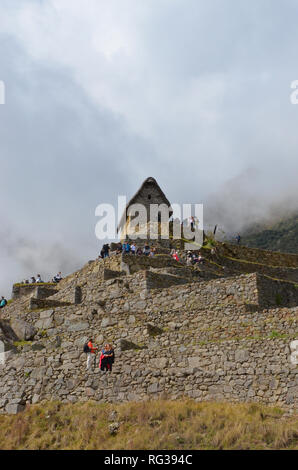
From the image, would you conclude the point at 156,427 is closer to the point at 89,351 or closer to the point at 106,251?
the point at 89,351

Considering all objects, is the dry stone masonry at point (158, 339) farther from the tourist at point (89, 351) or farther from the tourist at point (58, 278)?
the tourist at point (58, 278)

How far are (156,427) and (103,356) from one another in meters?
4.75

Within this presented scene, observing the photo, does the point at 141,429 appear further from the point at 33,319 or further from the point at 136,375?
the point at 33,319

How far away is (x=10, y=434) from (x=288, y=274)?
74.9ft

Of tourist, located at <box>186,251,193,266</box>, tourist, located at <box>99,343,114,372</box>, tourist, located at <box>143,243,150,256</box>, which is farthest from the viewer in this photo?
tourist, located at <box>143,243,150,256</box>

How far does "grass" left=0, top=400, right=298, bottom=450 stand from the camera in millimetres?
15969

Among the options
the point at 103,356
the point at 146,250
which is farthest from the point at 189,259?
the point at 103,356

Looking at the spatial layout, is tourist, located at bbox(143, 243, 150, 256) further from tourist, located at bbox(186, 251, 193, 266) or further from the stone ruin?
the stone ruin

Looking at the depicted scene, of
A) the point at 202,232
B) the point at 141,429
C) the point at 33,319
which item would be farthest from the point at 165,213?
the point at 141,429

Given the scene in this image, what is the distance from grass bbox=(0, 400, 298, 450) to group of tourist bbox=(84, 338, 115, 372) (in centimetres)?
154

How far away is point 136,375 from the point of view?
20.5 meters

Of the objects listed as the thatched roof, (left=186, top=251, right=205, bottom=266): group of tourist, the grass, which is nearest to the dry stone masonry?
the grass

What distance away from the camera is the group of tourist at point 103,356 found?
21.2 metres

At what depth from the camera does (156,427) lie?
17172mm
